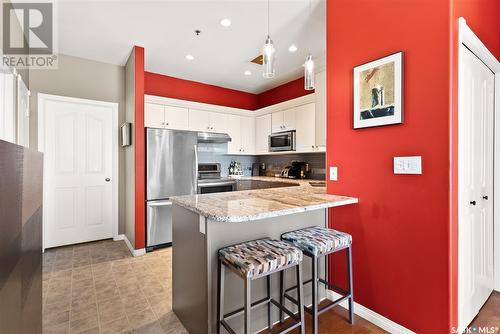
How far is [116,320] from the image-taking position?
6.40 ft

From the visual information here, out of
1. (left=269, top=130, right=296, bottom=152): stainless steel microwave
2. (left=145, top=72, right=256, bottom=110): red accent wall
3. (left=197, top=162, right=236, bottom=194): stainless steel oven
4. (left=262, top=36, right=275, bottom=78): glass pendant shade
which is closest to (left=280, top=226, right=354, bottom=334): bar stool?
(left=262, top=36, right=275, bottom=78): glass pendant shade

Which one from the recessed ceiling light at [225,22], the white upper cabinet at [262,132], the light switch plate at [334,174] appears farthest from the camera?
the white upper cabinet at [262,132]

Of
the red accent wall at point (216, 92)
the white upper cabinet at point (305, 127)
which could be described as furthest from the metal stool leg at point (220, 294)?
the red accent wall at point (216, 92)

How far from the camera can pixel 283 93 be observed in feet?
16.3

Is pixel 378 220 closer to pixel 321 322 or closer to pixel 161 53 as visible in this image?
pixel 321 322

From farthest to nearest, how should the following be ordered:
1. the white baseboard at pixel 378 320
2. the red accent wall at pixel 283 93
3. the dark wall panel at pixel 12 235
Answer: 1. the red accent wall at pixel 283 93
2. the white baseboard at pixel 378 320
3. the dark wall panel at pixel 12 235

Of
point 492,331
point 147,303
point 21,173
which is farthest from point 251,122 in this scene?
point 21,173

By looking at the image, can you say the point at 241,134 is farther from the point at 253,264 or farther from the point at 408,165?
the point at 253,264

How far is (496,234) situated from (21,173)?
10.9 ft

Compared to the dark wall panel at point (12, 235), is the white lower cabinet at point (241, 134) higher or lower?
higher

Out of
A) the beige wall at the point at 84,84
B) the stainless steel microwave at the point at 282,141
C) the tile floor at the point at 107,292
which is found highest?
the beige wall at the point at 84,84

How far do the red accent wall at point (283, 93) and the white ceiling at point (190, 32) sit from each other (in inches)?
17.0

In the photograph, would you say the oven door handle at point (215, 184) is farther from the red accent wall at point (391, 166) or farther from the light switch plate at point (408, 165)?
the light switch plate at point (408, 165)

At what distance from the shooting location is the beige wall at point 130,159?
3.42 meters
